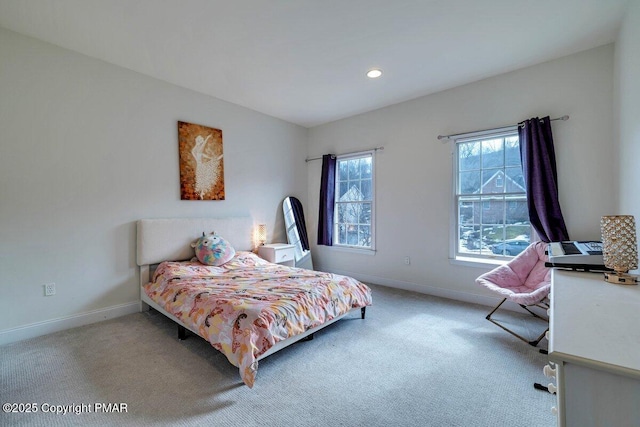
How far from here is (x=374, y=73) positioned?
3.20m

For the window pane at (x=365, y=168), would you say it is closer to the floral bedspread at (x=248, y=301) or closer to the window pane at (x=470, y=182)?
the window pane at (x=470, y=182)

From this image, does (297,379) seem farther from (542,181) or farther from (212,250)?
(542,181)

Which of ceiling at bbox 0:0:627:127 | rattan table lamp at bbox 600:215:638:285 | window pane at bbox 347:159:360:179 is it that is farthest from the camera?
window pane at bbox 347:159:360:179

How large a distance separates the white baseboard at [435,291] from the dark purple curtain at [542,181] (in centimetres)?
88

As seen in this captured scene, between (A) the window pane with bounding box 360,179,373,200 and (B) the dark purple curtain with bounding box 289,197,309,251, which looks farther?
(B) the dark purple curtain with bounding box 289,197,309,251

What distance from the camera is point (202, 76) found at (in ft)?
10.8

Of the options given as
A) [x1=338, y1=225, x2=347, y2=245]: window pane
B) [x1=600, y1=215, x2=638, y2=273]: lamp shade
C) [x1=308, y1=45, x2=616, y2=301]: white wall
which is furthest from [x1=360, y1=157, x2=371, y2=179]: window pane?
[x1=600, y1=215, x2=638, y2=273]: lamp shade

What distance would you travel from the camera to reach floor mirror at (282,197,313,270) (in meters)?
4.84

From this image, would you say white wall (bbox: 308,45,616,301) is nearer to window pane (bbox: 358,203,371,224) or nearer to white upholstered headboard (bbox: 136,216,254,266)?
window pane (bbox: 358,203,371,224)

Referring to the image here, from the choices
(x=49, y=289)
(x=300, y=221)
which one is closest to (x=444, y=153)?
(x=300, y=221)

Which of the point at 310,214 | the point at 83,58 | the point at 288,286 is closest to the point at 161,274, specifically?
the point at 288,286

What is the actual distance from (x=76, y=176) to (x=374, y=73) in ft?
10.9

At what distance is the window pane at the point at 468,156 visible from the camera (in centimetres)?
350

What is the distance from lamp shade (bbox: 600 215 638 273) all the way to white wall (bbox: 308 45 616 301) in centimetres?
170
